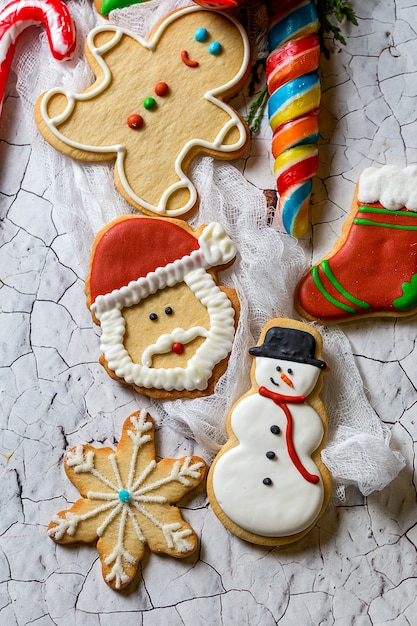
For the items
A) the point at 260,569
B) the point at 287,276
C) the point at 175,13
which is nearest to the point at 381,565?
the point at 260,569

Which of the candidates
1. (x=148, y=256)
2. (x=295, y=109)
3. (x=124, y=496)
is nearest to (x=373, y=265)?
(x=295, y=109)

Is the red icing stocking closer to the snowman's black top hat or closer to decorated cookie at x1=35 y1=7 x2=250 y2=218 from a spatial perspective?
the snowman's black top hat

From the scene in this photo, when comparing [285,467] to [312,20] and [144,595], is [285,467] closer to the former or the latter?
[144,595]

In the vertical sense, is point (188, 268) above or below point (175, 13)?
below

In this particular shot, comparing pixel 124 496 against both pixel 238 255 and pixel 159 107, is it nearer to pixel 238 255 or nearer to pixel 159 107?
pixel 238 255

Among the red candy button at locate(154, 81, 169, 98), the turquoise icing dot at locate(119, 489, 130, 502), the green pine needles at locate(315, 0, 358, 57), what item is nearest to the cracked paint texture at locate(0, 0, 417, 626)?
the green pine needles at locate(315, 0, 358, 57)

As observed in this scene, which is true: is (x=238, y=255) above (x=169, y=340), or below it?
above
